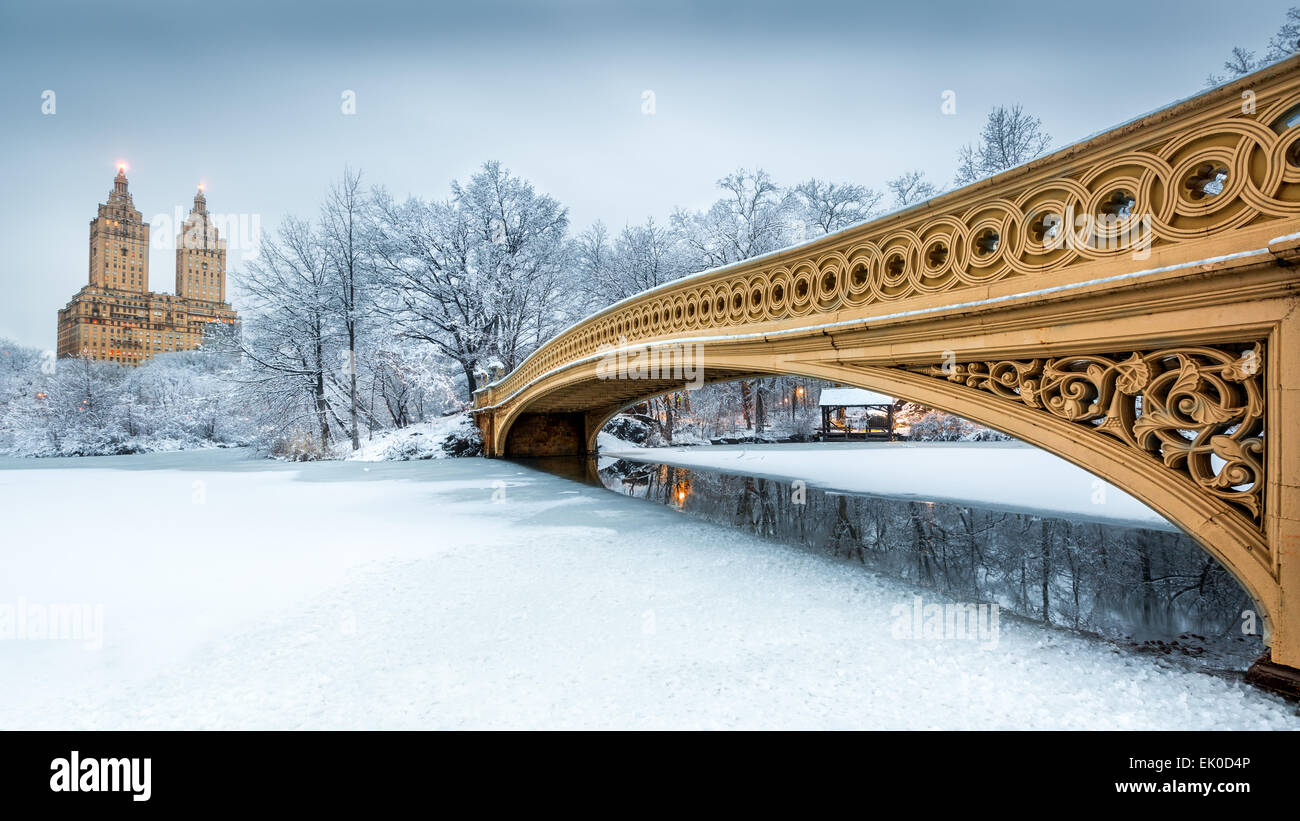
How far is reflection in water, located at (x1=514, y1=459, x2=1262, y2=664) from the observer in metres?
3.52

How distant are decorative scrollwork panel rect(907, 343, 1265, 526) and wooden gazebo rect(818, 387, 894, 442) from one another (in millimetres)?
24232

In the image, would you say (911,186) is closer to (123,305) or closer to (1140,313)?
(1140,313)

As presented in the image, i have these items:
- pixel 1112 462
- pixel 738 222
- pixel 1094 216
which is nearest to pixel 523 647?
pixel 1112 462

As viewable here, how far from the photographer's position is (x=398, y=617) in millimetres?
3244

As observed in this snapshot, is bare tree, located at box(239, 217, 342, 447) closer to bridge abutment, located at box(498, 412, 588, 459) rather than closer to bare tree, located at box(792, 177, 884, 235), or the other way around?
bridge abutment, located at box(498, 412, 588, 459)

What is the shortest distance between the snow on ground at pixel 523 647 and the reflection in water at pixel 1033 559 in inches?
26.2

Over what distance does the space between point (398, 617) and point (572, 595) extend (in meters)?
1.10

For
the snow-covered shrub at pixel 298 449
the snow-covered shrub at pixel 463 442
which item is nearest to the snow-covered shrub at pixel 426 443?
the snow-covered shrub at pixel 463 442

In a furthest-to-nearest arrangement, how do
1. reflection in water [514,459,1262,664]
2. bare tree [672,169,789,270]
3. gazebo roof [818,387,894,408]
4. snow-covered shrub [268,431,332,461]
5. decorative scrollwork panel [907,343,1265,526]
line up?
bare tree [672,169,789,270] → gazebo roof [818,387,894,408] → snow-covered shrub [268,431,332,461] → reflection in water [514,459,1262,664] → decorative scrollwork panel [907,343,1265,526]

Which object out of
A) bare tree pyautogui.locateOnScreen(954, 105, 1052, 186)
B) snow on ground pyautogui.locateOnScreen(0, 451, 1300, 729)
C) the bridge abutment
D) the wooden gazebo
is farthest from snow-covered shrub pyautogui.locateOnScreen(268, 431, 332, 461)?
bare tree pyautogui.locateOnScreen(954, 105, 1052, 186)

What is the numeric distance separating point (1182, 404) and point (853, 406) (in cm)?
2641

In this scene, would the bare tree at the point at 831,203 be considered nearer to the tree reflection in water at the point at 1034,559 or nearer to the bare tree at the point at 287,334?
the tree reflection in water at the point at 1034,559

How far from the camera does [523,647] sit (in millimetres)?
2795
